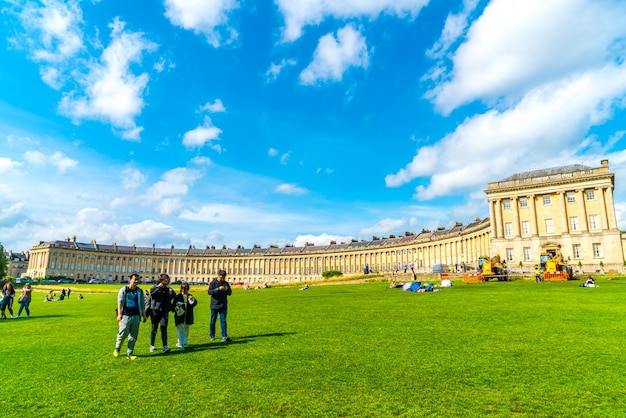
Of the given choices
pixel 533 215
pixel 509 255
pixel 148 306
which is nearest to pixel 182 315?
pixel 148 306

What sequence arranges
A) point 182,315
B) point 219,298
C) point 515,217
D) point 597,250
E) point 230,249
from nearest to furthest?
point 182,315
point 219,298
point 597,250
point 515,217
point 230,249

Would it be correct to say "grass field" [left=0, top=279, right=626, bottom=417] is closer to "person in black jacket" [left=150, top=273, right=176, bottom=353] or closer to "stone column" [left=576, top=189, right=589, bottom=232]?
"person in black jacket" [left=150, top=273, right=176, bottom=353]

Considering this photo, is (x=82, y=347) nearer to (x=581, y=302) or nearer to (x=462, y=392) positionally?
(x=462, y=392)

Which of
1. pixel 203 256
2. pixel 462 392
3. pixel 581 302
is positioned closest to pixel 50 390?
pixel 462 392

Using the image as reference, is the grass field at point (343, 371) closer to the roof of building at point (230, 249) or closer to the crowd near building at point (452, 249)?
the crowd near building at point (452, 249)

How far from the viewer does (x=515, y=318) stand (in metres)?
15.0

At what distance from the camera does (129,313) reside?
10.7m

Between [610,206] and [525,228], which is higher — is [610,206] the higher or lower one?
the higher one

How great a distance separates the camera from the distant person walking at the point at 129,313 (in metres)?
10.6

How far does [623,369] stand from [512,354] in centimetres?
221

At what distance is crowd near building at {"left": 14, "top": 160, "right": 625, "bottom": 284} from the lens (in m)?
55.1

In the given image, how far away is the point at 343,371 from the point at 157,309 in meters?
5.97

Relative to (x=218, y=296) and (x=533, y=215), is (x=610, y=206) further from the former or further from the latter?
(x=218, y=296)

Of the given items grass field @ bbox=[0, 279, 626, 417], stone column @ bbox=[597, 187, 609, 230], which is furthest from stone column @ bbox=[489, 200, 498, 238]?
grass field @ bbox=[0, 279, 626, 417]
